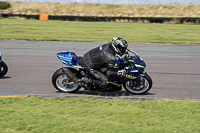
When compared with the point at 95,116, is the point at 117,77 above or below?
above

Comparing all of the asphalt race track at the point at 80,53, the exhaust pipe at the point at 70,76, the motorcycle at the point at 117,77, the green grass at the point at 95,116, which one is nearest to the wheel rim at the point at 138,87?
the motorcycle at the point at 117,77

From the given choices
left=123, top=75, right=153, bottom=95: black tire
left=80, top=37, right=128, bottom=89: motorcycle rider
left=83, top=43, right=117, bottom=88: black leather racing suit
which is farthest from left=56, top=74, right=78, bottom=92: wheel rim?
left=123, top=75, right=153, bottom=95: black tire

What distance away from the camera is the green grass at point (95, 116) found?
4777 mm

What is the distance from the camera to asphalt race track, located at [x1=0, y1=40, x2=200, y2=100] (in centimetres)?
760

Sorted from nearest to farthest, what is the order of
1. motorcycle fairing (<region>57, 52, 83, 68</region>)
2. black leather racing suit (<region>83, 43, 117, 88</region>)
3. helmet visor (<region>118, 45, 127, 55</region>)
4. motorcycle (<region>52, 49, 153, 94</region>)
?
helmet visor (<region>118, 45, 127, 55</region>), black leather racing suit (<region>83, 43, 117, 88</region>), motorcycle (<region>52, 49, 153, 94</region>), motorcycle fairing (<region>57, 52, 83, 68</region>)

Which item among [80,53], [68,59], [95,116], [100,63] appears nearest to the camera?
[95,116]

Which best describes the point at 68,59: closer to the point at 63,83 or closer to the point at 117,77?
the point at 63,83

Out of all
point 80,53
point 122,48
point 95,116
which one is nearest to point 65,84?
point 122,48

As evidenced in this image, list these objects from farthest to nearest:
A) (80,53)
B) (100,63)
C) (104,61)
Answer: (80,53) → (100,63) → (104,61)

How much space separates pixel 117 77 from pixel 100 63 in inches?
21.7

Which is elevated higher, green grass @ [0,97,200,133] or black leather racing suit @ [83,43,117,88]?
black leather racing suit @ [83,43,117,88]

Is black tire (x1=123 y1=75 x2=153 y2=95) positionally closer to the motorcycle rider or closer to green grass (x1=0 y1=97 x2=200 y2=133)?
the motorcycle rider

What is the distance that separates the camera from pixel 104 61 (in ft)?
22.9

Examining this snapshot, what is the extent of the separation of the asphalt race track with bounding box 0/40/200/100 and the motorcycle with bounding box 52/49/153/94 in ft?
0.65
